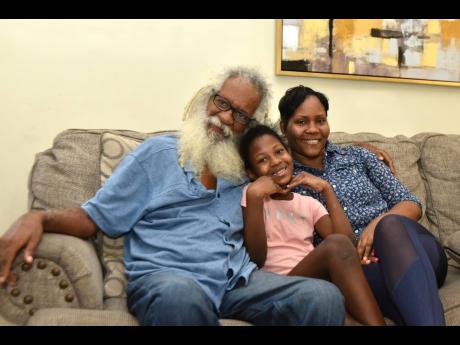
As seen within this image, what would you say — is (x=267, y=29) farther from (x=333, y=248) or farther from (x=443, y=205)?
Answer: (x=333, y=248)

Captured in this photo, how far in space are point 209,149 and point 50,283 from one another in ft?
2.31

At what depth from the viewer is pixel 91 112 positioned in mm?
2441

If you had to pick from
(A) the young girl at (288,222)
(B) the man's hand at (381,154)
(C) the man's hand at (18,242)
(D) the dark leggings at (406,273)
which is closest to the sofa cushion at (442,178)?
(B) the man's hand at (381,154)

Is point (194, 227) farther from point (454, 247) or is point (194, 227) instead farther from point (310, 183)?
point (454, 247)

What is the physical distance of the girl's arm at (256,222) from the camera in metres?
1.69

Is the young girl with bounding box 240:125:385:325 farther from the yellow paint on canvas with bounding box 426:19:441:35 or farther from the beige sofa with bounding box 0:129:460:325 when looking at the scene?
the yellow paint on canvas with bounding box 426:19:441:35

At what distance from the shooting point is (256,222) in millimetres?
1686

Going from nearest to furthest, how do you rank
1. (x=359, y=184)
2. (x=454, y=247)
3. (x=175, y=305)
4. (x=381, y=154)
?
(x=175, y=305) < (x=454, y=247) < (x=359, y=184) < (x=381, y=154)

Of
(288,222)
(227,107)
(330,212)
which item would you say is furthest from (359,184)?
(227,107)

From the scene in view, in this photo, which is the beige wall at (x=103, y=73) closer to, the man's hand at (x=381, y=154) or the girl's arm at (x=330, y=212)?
the man's hand at (x=381, y=154)

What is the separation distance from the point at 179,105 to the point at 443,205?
133 cm

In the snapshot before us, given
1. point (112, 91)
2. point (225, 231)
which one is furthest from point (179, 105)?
point (225, 231)

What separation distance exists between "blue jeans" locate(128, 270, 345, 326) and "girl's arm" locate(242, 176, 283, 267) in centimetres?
13
